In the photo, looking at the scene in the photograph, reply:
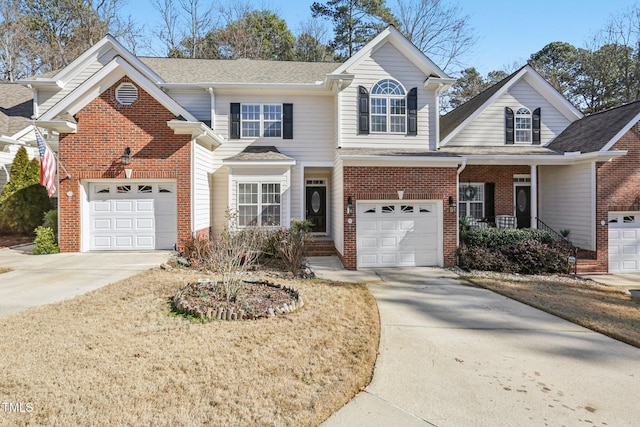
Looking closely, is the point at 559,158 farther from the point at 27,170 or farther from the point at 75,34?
the point at 75,34

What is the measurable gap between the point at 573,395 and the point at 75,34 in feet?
105

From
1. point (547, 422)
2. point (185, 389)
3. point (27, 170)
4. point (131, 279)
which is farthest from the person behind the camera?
point (27, 170)

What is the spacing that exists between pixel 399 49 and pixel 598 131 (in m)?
8.07

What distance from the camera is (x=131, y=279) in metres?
8.02

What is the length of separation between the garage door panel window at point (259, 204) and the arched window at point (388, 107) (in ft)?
14.8

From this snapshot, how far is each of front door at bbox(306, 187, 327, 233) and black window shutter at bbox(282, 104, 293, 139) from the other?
8.14ft

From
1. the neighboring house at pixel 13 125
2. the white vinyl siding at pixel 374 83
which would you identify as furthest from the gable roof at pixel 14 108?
the white vinyl siding at pixel 374 83

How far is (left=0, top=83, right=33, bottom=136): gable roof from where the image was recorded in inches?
589

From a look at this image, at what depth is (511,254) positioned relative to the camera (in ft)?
37.3

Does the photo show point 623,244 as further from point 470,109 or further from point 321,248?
point 321,248

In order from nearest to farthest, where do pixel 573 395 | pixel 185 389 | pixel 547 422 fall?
pixel 547 422 < pixel 185 389 < pixel 573 395

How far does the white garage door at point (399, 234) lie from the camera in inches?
443

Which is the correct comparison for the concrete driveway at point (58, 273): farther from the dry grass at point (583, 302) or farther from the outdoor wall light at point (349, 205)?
the dry grass at point (583, 302)

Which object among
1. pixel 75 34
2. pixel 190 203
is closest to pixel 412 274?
pixel 190 203
